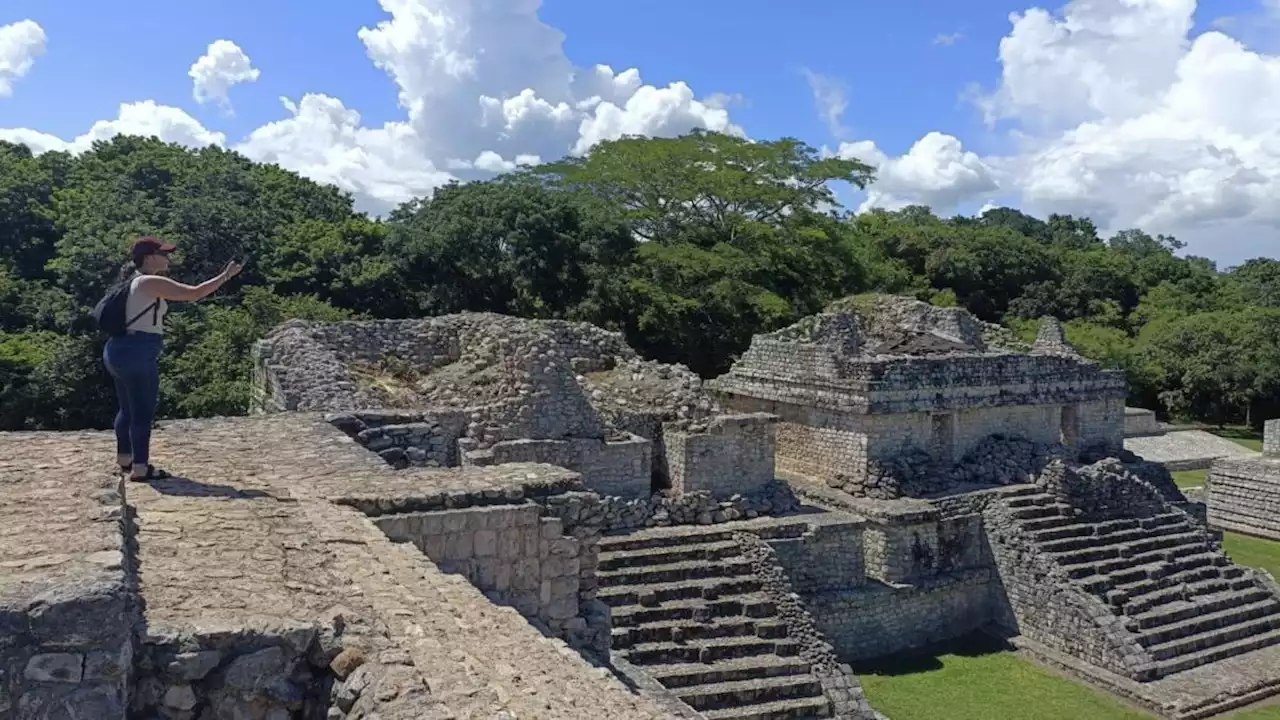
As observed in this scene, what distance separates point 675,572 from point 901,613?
3.93m

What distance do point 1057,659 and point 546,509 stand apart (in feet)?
32.2

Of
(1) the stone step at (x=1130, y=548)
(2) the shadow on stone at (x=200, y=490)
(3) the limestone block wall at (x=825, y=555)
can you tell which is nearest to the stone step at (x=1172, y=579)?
(1) the stone step at (x=1130, y=548)

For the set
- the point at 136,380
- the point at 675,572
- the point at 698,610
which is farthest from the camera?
the point at 675,572

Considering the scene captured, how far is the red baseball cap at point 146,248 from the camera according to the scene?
532 centimetres

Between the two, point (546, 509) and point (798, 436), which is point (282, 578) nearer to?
point (546, 509)

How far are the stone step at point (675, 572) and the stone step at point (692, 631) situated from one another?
63 centimetres

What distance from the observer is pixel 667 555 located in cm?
1112

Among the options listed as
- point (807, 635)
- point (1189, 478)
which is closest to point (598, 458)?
point (807, 635)

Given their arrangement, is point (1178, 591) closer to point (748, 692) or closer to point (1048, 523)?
point (1048, 523)

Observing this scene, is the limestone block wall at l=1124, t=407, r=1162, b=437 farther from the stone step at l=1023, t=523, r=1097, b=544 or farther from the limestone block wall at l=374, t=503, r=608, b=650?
the limestone block wall at l=374, t=503, r=608, b=650

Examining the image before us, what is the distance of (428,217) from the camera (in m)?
24.2

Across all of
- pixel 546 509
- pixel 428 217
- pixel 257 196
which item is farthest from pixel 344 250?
pixel 546 509

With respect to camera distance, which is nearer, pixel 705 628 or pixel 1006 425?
pixel 705 628

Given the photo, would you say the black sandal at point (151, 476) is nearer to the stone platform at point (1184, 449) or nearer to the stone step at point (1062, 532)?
the stone step at point (1062, 532)
